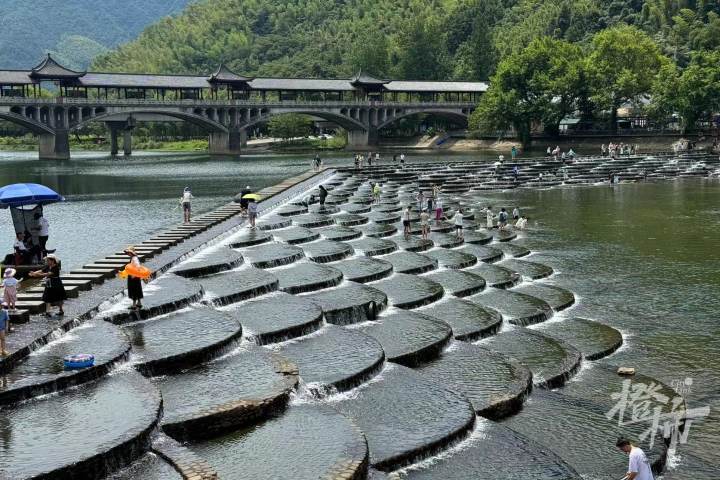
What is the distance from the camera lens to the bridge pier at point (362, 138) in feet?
506

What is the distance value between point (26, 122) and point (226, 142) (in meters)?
32.6

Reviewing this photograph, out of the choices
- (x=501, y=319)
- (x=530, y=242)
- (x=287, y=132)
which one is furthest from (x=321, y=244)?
(x=287, y=132)

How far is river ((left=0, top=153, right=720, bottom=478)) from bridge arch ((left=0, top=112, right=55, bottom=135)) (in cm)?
2394

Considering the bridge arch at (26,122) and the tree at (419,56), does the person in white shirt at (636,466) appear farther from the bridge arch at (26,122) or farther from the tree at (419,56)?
the tree at (419,56)

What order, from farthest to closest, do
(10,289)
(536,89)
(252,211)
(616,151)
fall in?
1. (536,89)
2. (616,151)
3. (252,211)
4. (10,289)

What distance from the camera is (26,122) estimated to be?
12694 centimetres

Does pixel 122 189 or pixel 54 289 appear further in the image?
pixel 122 189

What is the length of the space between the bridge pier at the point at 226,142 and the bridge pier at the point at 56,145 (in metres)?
25.0

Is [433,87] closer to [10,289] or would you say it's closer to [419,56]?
[419,56]

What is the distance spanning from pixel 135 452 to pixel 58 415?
8.48 feet

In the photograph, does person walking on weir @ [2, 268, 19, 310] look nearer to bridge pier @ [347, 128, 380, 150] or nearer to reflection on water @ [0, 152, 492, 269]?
reflection on water @ [0, 152, 492, 269]

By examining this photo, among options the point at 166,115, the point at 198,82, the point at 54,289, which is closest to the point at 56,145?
the point at 166,115

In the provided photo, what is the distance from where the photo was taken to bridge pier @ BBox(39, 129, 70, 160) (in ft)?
432

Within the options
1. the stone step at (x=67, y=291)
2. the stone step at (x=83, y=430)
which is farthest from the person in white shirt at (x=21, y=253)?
the stone step at (x=83, y=430)
